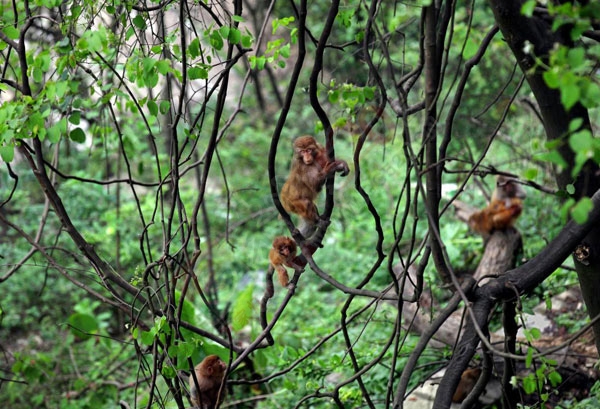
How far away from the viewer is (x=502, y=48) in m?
8.55

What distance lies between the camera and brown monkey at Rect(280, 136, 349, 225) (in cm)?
390

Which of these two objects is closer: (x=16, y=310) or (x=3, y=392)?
(x=3, y=392)

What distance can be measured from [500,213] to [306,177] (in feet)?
9.87

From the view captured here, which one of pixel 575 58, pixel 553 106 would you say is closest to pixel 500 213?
pixel 553 106

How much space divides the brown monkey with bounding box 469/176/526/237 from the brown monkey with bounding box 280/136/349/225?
2.84 metres

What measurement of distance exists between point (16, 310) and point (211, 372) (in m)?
5.32

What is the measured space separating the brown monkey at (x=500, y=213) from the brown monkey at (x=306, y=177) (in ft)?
9.31

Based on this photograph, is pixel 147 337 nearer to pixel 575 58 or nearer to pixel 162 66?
pixel 162 66

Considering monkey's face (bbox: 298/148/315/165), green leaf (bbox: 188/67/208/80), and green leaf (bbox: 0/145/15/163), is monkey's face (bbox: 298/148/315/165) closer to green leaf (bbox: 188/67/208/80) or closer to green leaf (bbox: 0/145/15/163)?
green leaf (bbox: 188/67/208/80)

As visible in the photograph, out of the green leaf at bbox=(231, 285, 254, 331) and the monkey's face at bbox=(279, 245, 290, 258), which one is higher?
the green leaf at bbox=(231, 285, 254, 331)

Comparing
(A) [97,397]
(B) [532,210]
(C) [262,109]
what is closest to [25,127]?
(A) [97,397]

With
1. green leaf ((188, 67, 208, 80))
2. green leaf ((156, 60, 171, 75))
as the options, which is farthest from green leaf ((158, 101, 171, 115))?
green leaf ((156, 60, 171, 75))

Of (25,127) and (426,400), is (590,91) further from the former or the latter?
(426,400)

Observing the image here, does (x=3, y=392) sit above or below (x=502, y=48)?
below
